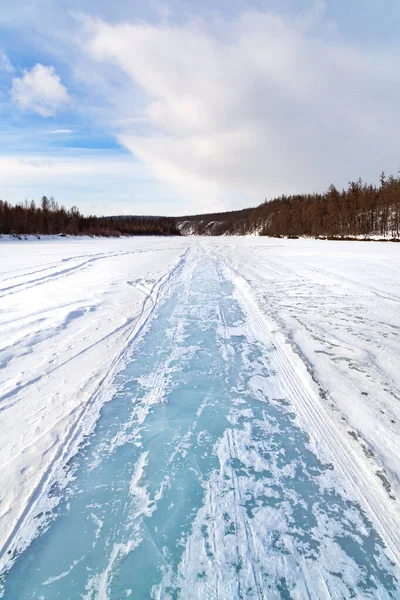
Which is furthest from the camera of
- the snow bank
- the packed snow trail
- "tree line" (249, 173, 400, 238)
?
"tree line" (249, 173, 400, 238)

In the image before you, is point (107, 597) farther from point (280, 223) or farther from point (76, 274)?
point (280, 223)

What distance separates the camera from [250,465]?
92.4 inches

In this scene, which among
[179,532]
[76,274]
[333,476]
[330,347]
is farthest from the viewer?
[76,274]

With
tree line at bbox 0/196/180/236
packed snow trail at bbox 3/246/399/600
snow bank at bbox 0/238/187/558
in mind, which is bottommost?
packed snow trail at bbox 3/246/399/600

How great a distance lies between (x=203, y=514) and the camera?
6.40 feet

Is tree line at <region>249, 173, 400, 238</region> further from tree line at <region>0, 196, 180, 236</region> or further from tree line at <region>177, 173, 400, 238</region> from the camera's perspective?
tree line at <region>0, 196, 180, 236</region>

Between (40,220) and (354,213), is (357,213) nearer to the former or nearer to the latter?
(354,213)

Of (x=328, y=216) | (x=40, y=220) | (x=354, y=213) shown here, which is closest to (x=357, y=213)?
(x=354, y=213)

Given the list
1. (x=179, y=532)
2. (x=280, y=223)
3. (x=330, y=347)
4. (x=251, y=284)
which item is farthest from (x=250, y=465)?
(x=280, y=223)

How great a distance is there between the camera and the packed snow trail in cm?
159

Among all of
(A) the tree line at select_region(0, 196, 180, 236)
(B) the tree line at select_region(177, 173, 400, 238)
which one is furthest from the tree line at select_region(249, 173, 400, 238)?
(A) the tree line at select_region(0, 196, 180, 236)

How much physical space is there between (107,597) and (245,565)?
657mm

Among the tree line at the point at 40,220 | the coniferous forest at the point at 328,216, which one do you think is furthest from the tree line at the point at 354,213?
the tree line at the point at 40,220

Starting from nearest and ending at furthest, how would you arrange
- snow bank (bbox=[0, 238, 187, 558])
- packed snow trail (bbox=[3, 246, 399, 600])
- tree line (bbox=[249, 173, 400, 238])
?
packed snow trail (bbox=[3, 246, 399, 600])
snow bank (bbox=[0, 238, 187, 558])
tree line (bbox=[249, 173, 400, 238])
